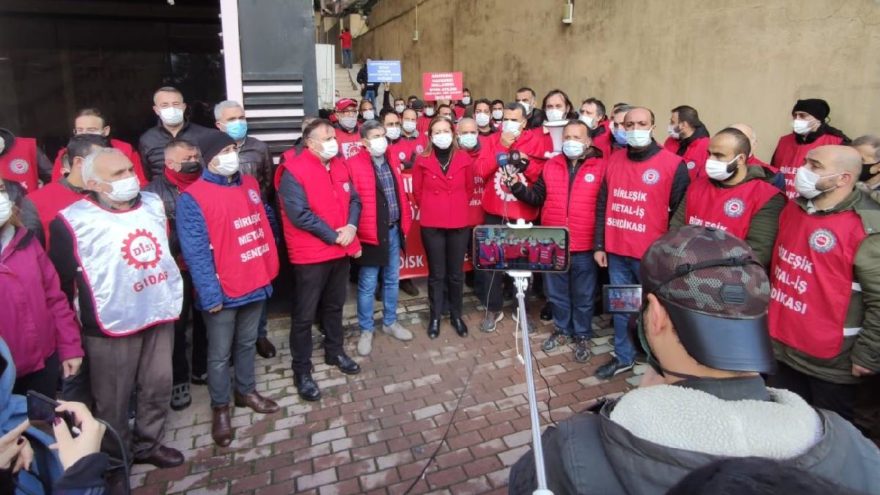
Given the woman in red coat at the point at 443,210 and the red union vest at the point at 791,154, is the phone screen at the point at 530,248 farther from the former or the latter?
the red union vest at the point at 791,154

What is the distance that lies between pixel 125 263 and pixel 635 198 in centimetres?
356

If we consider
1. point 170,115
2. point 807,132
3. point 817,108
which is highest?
point 817,108

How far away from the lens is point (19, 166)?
17.7ft

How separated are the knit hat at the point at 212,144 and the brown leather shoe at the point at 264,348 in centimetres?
197

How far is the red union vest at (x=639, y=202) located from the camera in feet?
14.0

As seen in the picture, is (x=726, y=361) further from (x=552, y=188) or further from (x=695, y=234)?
(x=552, y=188)

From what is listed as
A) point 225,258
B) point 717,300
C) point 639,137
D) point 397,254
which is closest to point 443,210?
point 397,254

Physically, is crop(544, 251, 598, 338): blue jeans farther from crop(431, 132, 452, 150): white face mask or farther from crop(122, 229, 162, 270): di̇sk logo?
crop(122, 229, 162, 270): di̇sk logo

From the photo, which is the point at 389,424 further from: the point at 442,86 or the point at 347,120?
the point at 442,86

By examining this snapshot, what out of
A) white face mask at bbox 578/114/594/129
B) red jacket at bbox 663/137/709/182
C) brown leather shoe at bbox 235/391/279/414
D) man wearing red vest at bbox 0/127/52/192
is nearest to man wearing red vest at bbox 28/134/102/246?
brown leather shoe at bbox 235/391/279/414

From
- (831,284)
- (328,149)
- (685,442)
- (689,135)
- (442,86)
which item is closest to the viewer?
(685,442)

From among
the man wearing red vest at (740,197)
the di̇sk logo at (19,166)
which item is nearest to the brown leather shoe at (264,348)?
the di̇sk logo at (19,166)

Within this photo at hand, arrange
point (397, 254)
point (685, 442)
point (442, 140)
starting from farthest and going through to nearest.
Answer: point (397, 254)
point (442, 140)
point (685, 442)

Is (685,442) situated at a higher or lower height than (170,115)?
lower
